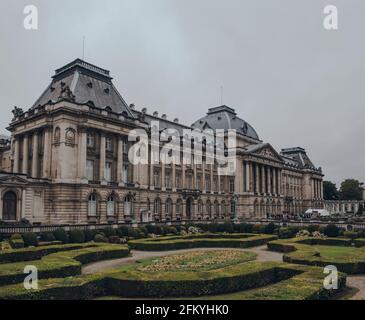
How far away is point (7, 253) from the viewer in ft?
82.6

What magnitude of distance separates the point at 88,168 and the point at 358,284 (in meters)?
39.3

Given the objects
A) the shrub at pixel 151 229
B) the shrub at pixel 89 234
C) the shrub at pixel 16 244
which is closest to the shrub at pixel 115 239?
the shrub at pixel 89 234

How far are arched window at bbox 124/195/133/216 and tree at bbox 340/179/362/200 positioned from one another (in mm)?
116178

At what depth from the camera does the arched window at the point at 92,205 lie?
50500 mm

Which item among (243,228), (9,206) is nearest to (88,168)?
(9,206)

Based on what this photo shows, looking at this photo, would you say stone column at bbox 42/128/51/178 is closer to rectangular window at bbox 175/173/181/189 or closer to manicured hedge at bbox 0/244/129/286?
manicured hedge at bbox 0/244/129/286

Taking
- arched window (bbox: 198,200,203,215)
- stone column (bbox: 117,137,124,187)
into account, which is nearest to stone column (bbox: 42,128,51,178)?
stone column (bbox: 117,137,124,187)

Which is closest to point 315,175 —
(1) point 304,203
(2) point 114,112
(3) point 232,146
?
(1) point 304,203

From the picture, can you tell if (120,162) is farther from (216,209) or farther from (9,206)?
(216,209)

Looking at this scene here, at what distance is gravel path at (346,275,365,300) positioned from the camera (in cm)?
1661

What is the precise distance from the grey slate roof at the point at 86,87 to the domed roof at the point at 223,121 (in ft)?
110

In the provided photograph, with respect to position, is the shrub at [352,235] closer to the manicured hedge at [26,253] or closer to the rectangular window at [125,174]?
the manicured hedge at [26,253]
